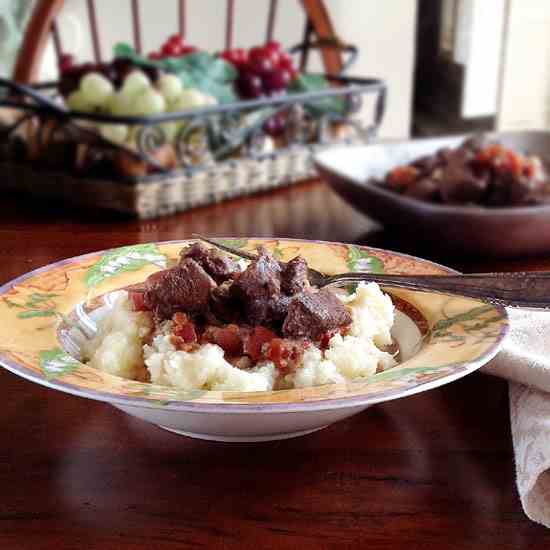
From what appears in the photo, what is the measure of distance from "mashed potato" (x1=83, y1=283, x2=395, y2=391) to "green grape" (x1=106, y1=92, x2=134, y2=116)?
1146 mm

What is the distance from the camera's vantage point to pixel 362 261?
3.53ft

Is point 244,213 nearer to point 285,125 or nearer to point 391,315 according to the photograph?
point 285,125

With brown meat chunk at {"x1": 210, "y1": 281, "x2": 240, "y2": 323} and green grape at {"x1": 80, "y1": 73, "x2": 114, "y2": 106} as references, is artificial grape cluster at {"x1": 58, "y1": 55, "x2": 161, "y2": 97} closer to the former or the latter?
green grape at {"x1": 80, "y1": 73, "x2": 114, "y2": 106}

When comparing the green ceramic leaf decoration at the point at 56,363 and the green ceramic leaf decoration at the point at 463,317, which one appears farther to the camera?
the green ceramic leaf decoration at the point at 463,317

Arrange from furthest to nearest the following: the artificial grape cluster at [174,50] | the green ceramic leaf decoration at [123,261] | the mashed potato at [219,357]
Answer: the artificial grape cluster at [174,50] → the green ceramic leaf decoration at [123,261] → the mashed potato at [219,357]

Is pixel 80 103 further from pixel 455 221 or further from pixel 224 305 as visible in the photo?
pixel 224 305

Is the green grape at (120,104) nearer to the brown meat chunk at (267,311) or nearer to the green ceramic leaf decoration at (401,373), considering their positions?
the brown meat chunk at (267,311)

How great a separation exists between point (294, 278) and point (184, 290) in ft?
0.41

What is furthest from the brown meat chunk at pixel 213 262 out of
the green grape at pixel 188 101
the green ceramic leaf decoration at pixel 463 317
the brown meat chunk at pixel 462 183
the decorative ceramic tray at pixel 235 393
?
the green grape at pixel 188 101

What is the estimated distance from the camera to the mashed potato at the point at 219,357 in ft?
2.54

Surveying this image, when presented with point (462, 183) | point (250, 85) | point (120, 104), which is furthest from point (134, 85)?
point (462, 183)

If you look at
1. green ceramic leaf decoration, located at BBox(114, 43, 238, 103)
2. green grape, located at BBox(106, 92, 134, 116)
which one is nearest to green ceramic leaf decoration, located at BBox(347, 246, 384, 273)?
green grape, located at BBox(106, 92, 134, 116)

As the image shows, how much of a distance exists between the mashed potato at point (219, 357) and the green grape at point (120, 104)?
115cm

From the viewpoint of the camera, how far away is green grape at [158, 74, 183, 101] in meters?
2.06
